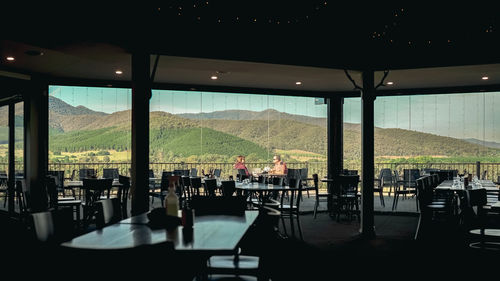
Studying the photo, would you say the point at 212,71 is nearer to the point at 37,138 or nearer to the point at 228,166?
the point at 37,138

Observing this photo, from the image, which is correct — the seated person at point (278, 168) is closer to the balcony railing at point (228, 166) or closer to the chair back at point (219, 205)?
the balcony railing at point (228, 166)

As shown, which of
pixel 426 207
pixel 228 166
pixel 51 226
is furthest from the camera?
pixel 228 166

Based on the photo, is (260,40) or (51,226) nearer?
(51,226)

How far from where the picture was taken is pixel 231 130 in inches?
533

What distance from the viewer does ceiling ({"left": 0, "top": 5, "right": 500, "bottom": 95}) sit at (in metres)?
6.21

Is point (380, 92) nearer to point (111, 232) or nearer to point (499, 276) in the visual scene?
point (499, 276)

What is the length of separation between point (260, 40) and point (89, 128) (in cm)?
645

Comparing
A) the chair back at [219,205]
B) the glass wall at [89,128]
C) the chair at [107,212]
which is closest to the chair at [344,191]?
the chair back at [219,205]

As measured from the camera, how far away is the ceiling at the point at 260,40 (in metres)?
6.21

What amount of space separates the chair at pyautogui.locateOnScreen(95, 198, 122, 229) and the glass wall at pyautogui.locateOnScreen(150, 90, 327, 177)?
7.86 m

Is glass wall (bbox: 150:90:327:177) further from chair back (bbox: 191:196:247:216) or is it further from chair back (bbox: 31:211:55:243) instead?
chair back (bbox: 31:211:55:243)

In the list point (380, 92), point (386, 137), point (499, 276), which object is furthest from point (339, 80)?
point (499, 276)

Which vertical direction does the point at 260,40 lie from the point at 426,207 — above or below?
above

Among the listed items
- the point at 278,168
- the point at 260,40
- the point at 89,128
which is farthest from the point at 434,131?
the point at 89,128
